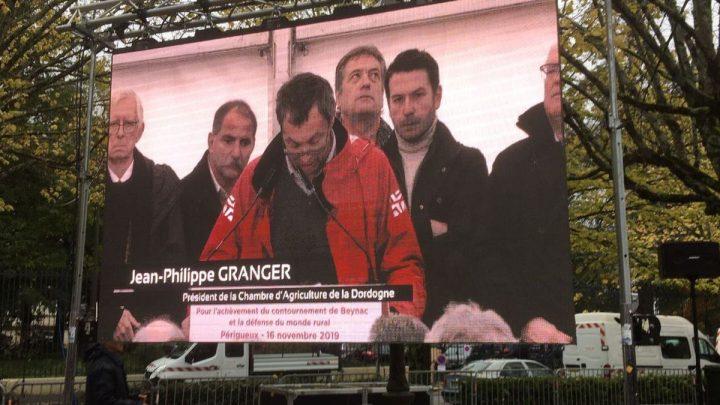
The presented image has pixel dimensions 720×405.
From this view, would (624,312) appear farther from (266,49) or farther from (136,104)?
(136,104)

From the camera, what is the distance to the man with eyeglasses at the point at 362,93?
8289 mm

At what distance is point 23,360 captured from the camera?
1443cm

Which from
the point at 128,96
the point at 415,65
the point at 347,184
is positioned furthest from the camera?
the point at 128,96

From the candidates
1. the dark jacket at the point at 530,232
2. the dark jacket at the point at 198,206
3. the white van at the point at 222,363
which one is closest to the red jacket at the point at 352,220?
the dark jacket at the point at 198,206

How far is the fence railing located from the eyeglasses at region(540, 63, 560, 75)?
5088 mm

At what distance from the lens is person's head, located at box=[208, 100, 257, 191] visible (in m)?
8.90

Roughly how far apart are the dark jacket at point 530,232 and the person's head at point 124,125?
15.6ft

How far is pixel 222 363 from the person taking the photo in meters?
17.5

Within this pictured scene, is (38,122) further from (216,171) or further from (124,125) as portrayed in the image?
(216,171)

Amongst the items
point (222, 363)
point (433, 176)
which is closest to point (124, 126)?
point (433, 176)

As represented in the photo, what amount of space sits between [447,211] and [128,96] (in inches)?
181

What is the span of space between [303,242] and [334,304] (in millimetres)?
821

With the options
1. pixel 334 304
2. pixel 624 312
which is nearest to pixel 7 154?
pixel 334 304

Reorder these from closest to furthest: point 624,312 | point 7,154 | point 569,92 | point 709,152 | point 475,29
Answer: point 624,312, point 475,29, point 709,152, point 569,92, point 7,154
